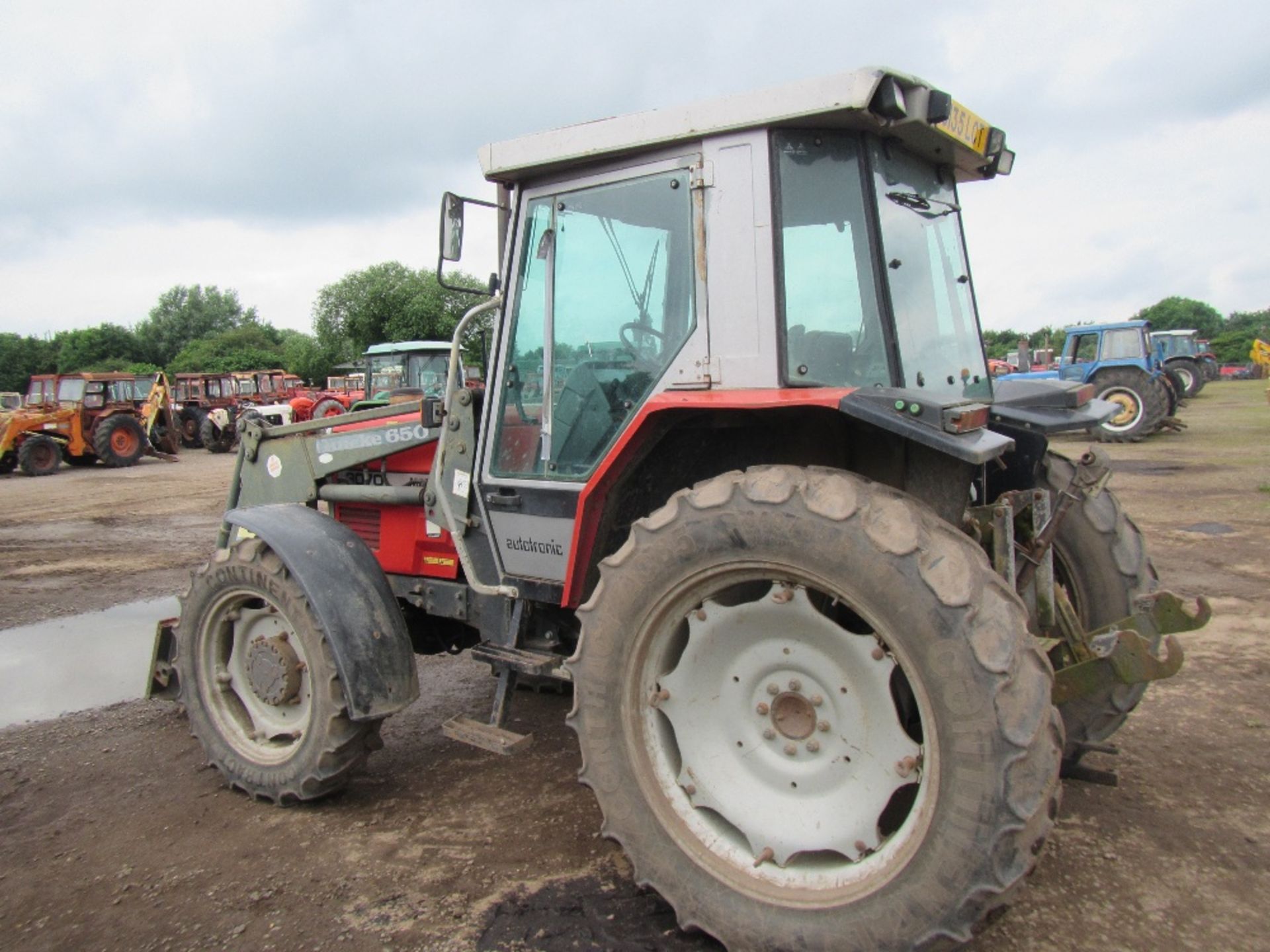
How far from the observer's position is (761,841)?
2.55 m

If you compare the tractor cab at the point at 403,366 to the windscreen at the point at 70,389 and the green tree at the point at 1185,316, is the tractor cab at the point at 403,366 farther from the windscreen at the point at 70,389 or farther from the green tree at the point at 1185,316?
the green tree at the point at 1185,316

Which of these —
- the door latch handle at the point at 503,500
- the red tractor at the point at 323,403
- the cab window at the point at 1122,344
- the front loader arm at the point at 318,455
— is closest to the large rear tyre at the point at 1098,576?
the door latch handle at the point at 503,500

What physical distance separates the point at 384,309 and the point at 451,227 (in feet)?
130

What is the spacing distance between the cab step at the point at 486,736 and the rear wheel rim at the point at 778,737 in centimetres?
68

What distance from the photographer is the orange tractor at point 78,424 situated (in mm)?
18641

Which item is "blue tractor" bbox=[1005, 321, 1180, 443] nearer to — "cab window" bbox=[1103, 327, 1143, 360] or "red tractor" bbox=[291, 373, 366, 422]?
"cab window" bbox=[1103, 327, 1143, 360]

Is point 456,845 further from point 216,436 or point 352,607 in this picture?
point 216,436

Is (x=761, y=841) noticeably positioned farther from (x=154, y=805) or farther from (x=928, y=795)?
(x=154, y=805)

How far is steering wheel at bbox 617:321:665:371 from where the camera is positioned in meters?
2.98

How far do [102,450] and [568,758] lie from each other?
19544mm

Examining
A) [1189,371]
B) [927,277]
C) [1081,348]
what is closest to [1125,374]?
[1081,348]

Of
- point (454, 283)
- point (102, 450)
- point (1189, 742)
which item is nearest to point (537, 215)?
point (454, 283)

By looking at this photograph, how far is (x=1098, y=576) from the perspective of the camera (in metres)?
3.45

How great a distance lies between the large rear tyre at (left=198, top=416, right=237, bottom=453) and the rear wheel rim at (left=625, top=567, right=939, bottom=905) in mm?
23793
